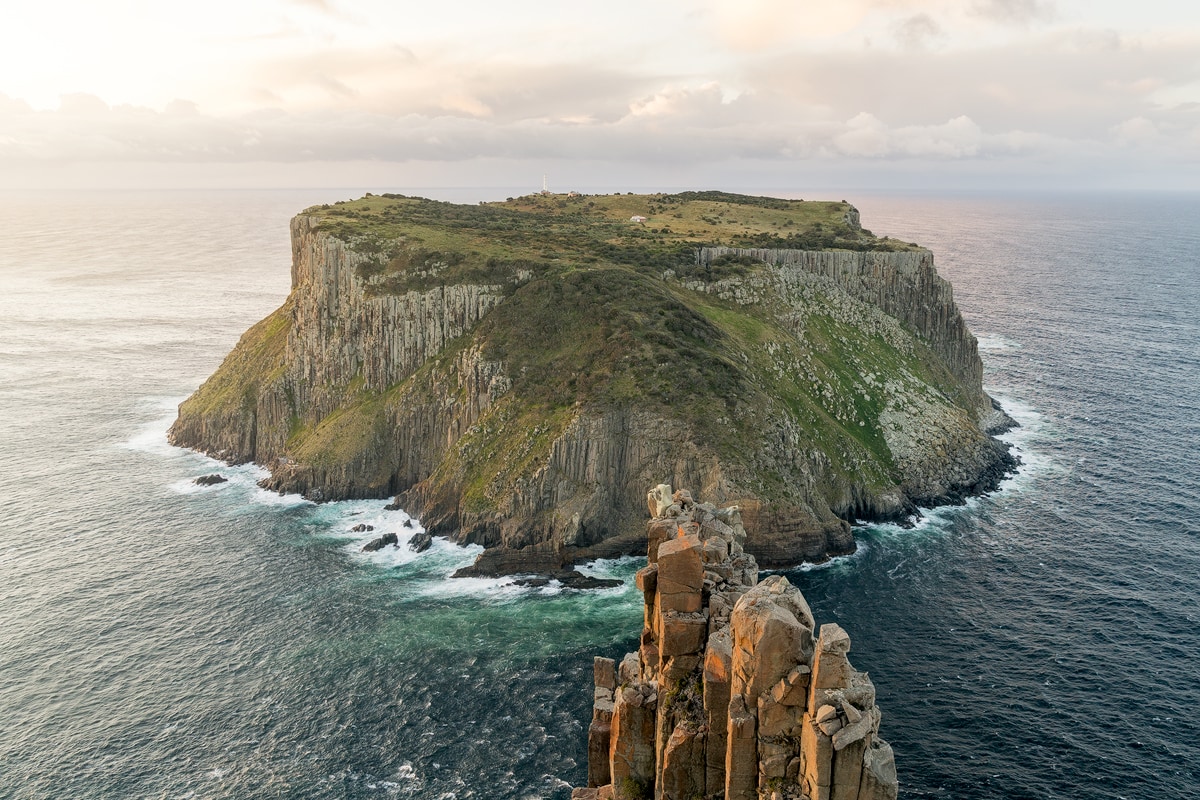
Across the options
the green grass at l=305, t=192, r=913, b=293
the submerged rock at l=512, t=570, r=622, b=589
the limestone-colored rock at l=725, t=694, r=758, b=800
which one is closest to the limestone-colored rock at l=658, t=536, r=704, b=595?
the limestone-colored rock at l=725, t=694, r=758, b=800

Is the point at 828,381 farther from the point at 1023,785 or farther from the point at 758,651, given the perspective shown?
the point at 758,651

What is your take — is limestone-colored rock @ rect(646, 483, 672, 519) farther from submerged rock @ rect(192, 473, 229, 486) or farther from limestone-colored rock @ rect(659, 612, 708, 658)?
submerged rock @ rect(192, 473, 229, 486)

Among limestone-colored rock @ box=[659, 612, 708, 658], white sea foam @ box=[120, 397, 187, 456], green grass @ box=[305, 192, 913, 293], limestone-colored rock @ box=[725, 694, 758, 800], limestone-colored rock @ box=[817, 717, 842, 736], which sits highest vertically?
green grass @ box=[305, 192, 913, 293]

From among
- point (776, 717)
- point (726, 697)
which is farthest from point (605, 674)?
point (776, 717)

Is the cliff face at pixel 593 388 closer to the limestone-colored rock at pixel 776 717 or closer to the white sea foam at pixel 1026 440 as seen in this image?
the white sea foam at pixel 1026 440

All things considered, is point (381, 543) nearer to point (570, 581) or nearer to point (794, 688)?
point (570, 581)

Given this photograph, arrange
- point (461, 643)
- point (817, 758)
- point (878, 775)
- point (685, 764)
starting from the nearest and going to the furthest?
point (878, 775), point (817, 758), point (685, 764), point (461, 643)

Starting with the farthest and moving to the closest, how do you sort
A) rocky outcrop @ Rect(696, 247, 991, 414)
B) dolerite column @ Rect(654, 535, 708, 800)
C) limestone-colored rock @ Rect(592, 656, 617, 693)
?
rocky outcrop @ Rect(696, 247, 991, 414)
limestone-colored rock @ Rect(592, 656, 617, 693)
dolerite column @ Rect(654, 535, 708, 800)

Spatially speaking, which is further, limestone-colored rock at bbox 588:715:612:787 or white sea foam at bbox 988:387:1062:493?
white sea foam at bbox 988:387:1062:493
